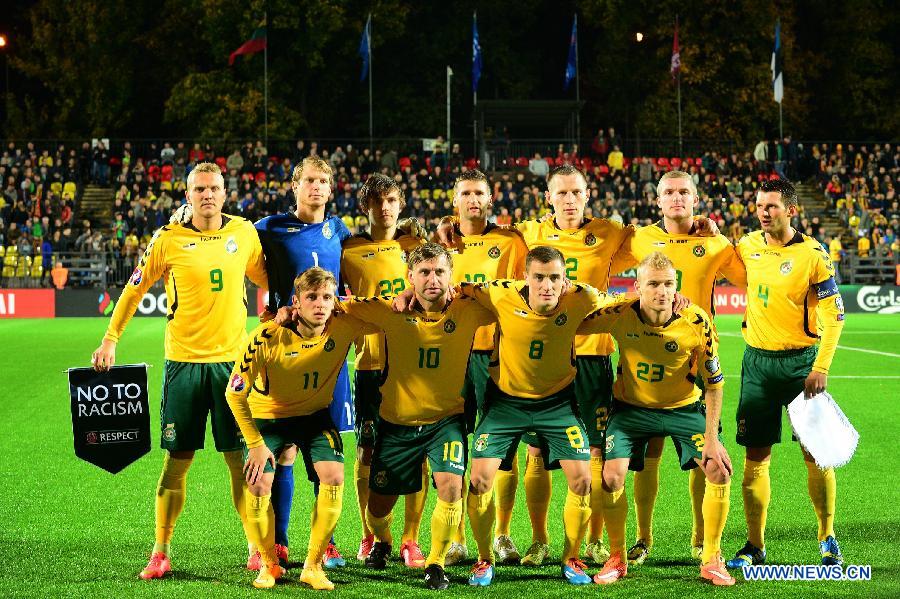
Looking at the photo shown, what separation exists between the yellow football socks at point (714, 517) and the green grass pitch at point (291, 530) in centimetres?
21

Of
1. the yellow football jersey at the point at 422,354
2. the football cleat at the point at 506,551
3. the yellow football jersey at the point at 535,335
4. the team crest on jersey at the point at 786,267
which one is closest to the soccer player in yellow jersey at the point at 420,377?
the yellow football jersey at the point at 422,354

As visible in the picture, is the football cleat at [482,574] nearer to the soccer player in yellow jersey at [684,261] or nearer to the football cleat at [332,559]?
the football cleat at [332,559]

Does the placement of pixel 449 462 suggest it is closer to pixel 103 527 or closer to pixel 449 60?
pixel 103 527

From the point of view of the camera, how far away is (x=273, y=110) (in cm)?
3938

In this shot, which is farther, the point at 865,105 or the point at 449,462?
the point at 865,105

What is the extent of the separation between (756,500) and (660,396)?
0.94m

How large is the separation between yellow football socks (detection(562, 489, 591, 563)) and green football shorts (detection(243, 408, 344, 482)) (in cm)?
138

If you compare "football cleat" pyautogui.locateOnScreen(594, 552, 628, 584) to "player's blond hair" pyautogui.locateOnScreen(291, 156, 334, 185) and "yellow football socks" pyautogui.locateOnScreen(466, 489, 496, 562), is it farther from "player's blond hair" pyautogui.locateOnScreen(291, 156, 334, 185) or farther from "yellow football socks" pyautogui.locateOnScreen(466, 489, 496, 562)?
"player's blond hair" pyautogui.locateOnScreen(291, 156, 334, 185)

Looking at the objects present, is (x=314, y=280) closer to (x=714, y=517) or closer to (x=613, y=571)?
(x=613, y=571)

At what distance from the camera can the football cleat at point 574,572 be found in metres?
6.23

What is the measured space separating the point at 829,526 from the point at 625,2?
38.6 m

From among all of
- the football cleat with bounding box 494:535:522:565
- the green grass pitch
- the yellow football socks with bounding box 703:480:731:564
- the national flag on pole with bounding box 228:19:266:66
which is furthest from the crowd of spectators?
the yellow football socks with bounding box 703:480:731:564

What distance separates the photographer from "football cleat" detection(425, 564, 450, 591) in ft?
20.1

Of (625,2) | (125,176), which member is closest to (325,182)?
(125,176)
